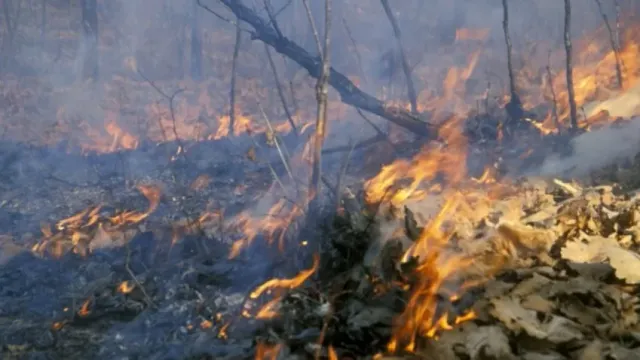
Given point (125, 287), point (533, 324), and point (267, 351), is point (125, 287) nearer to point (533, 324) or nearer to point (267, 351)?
point (267, 351)

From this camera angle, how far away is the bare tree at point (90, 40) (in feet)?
69.6

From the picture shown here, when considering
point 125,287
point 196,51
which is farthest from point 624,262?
point 196,51

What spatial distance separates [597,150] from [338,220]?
4.55 meters

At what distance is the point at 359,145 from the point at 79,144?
301 inches

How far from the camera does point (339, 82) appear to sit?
902cm

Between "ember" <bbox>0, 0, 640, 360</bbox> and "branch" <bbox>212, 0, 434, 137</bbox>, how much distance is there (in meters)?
0.04

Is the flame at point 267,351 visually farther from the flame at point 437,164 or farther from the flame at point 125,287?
the flame at point 437,164

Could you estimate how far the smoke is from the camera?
23.8 ft

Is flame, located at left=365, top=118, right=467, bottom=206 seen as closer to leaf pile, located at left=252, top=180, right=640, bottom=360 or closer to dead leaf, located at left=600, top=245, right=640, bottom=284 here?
leaf pile, located at left=252, top=180, right=640, bottom=360

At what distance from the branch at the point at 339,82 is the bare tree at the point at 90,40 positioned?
1475 cm

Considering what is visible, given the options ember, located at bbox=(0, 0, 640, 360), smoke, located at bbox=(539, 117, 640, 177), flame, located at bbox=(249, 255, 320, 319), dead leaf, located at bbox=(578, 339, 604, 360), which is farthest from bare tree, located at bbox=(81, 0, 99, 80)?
dead leaf, located at bbox=(578, 339, 604, 360)

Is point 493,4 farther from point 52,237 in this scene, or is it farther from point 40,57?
point 52,237

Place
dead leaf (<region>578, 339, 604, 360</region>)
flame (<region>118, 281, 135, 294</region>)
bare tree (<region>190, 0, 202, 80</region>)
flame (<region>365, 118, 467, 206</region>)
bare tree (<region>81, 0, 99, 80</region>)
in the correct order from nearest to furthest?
dead leaf (<region>578, 339, 604, 360</region>) → flame (<region>118, 281, 135, 294</region>) → flame (<region>365, 118, 467, 206</region>) → bare tree (<region>81, 0, 99, 80</region>) → bare tree (<region>190, 0, 202, 80</region>)

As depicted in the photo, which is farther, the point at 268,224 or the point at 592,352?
the point at 268,224
